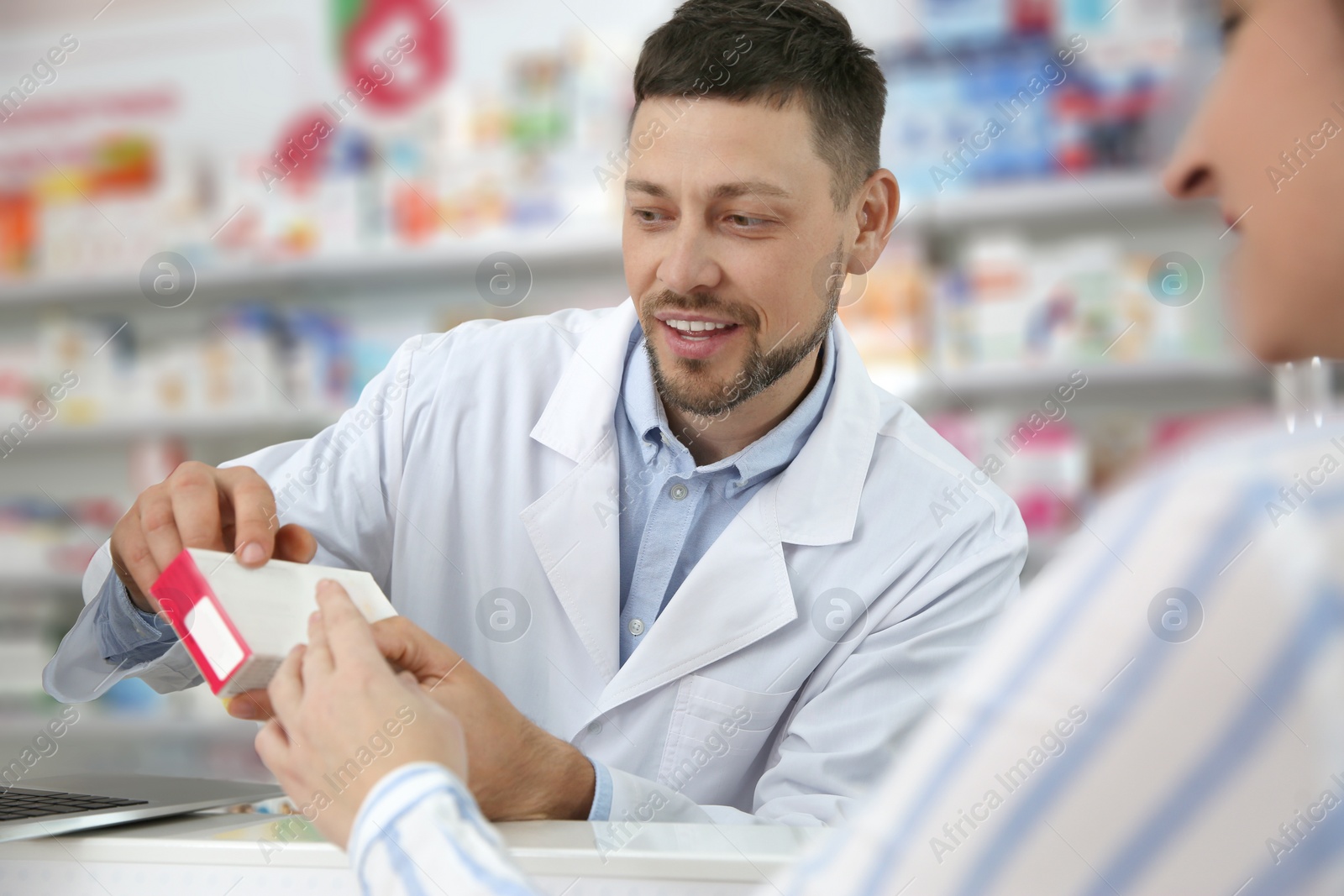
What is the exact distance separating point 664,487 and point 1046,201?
173 centimetres

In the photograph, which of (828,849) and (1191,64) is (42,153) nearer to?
(1191,64)

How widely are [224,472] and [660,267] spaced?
1.99 feet

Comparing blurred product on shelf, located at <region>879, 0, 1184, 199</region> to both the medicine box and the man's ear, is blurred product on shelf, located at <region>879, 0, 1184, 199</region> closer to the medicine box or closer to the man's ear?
the man's ear

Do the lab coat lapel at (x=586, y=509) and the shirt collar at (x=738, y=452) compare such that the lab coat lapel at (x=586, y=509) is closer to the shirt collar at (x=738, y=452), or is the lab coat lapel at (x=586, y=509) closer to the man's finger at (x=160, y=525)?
the shirt collar at (x=738, y=452)

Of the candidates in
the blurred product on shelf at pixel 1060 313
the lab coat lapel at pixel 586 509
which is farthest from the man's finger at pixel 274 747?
the blurred product on shelf at pixel 1060 313

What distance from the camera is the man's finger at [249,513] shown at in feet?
2.95

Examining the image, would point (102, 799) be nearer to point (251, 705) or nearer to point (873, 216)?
point (251, 705)

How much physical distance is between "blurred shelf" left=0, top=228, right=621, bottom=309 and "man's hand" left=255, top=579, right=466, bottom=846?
8.09 ft

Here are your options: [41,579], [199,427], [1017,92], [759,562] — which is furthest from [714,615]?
[41,579]

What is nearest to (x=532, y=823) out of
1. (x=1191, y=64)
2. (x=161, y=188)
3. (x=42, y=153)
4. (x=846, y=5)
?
(x=1191, y=64)

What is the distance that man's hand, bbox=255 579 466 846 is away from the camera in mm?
596

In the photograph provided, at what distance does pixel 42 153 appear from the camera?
4.00 metres

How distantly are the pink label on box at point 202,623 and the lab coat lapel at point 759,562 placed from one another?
0.57 m

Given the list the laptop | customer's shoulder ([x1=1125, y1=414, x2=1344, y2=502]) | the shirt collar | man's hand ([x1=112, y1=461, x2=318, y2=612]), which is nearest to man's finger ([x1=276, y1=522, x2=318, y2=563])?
man's hand ([x1=112, y1=461, x2=318, y2=612])
